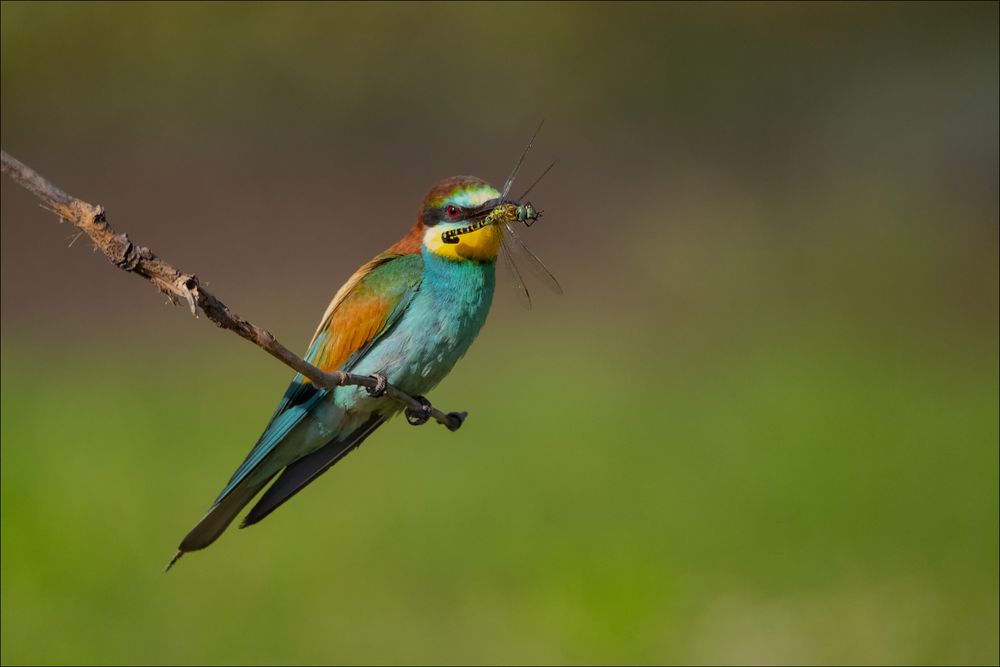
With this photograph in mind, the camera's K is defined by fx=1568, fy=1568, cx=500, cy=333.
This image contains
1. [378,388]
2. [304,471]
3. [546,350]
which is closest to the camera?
[378,388]

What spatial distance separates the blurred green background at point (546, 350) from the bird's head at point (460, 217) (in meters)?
1.94

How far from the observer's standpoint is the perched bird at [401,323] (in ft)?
9.23

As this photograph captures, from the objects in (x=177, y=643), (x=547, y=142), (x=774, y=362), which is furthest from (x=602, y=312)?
(x=177, y=643)

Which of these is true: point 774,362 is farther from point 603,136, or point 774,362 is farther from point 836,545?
point 603,136

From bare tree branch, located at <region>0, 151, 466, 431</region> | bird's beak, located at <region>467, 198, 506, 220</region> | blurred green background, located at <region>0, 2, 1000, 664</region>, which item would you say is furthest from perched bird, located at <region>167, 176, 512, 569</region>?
blurred green background, located at <region>0, 2, 1000, 664</region>

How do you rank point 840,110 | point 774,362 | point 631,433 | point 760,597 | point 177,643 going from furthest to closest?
1. point 840,110
2. point 774,362
3. point 631,433
4. point 760,597
5. point 177,643

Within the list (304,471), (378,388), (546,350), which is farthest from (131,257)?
(546,350)

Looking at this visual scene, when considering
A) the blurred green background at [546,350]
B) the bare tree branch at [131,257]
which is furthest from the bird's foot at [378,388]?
the blurred green background at [546,350]

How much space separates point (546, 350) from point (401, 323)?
3.48m

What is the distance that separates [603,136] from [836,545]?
359 cm

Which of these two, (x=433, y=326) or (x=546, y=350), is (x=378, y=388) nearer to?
(x=433, y=326)

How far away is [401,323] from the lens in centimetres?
291

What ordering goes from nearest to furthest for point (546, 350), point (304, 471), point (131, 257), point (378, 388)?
point (131, 257), point (378, 388), point (304, 471), point (546, 350)

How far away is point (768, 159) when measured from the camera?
8203mm
